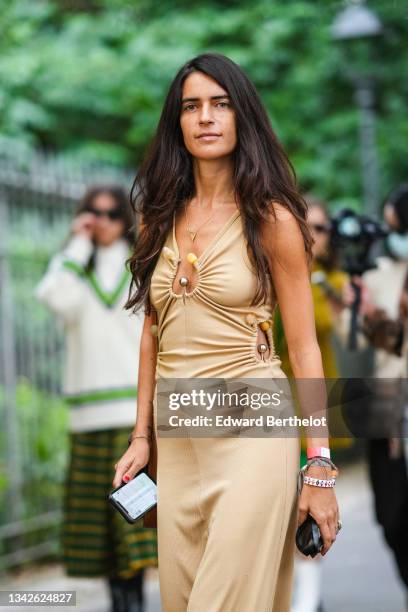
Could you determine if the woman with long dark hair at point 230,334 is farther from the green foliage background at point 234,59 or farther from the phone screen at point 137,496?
the green foliage background at point 234,59

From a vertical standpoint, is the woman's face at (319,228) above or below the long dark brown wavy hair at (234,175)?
below

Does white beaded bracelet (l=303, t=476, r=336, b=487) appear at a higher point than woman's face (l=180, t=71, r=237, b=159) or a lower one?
lower

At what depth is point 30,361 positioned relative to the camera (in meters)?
7.52

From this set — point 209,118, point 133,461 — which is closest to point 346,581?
point 133,461

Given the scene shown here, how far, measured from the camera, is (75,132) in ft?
43.5

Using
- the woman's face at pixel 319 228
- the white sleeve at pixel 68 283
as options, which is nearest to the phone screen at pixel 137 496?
the white sleeve at pixel 68 283

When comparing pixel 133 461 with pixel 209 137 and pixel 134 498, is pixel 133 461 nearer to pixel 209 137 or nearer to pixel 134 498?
pixel 134 498

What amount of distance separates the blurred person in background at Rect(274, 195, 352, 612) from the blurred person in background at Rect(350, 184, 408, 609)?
18 cm

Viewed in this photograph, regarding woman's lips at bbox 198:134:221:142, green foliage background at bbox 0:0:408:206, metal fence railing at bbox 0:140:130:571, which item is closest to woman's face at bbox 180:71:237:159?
woman's lips at bbox 198:134:221:142

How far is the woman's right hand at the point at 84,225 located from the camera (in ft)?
19.6

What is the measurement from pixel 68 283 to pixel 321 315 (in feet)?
4.31

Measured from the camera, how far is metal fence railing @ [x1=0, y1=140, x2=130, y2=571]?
7.19 m

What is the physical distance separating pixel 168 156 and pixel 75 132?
9934 millimetres
